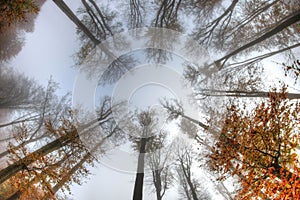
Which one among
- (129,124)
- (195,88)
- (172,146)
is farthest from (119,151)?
(195,88)

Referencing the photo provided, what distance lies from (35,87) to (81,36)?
50.8 inches

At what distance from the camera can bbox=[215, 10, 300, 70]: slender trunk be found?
4.54m

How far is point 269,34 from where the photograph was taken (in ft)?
15.9

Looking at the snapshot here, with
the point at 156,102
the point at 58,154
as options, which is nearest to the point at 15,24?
the point at 58,154

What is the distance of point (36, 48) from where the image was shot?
192 inches

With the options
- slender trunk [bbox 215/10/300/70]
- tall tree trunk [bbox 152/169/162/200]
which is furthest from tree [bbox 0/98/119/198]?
slender trunk [bbox 215/10/300/70]

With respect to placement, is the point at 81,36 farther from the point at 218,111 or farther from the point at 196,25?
the point at 218,111

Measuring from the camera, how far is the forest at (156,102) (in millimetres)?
4758

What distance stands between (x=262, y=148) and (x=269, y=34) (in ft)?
6.73

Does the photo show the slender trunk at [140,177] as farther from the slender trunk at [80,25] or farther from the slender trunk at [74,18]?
the slender trunk at [74,18]

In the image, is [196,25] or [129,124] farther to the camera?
[129,124]

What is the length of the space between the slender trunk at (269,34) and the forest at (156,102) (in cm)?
2

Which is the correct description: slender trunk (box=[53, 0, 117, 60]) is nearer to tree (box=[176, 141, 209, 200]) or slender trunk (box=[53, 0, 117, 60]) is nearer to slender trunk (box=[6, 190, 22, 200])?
tree (box=[176, 141, 209, 200])

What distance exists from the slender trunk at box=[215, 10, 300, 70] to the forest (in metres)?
0.02
